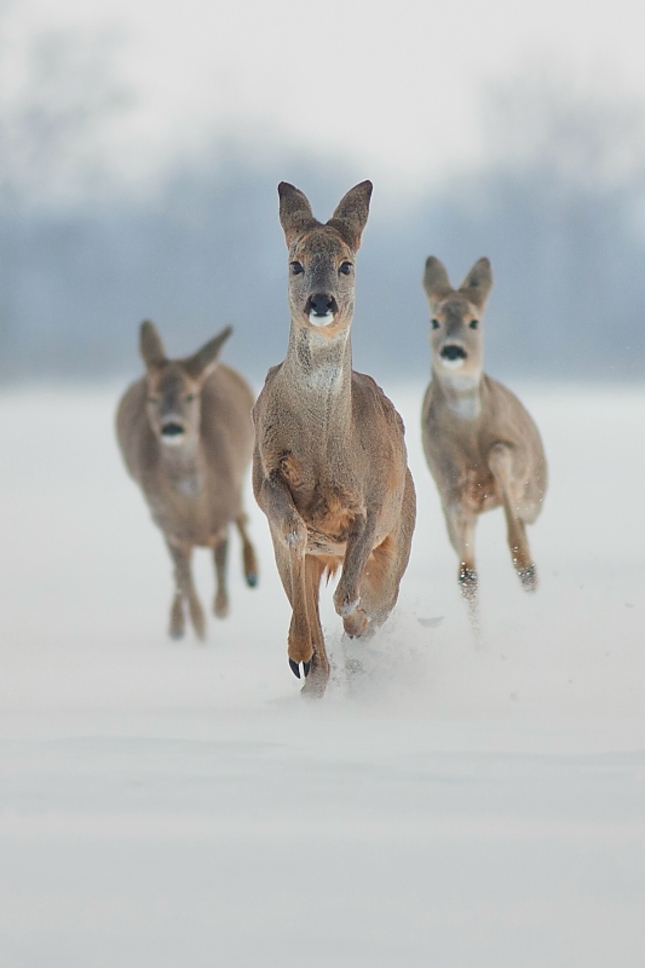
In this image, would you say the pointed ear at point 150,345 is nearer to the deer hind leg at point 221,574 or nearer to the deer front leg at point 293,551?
the deer hind leg at point 221,574

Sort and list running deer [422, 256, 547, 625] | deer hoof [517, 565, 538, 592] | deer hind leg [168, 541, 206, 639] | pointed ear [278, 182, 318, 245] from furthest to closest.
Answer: deer hind leg [168, 541, 206, 639]
running deer [422, 256, 547, 625]
deer hoof [517, 565, 538, 592]
pointed ear [278, 182, 318, 245]

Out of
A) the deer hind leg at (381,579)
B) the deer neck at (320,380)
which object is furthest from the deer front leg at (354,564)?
the deer hind leg at (381,579)

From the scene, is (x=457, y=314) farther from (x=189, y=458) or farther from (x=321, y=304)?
(x=321, y=304)

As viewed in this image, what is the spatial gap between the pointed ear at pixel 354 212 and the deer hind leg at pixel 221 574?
155 inches

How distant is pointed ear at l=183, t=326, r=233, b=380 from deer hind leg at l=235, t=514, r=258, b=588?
971 millimetres

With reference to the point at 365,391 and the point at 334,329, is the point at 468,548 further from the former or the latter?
the point at 334,329

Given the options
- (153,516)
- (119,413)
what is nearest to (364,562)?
(153,516)

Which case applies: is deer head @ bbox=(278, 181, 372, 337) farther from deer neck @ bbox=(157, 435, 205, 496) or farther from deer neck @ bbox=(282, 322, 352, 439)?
deer neck @ bbox=(157, 435, 205, 496)

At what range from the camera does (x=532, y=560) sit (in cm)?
833

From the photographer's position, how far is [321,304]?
5.49 m

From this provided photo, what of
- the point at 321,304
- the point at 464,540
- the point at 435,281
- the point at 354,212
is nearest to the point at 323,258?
the point at 321,304

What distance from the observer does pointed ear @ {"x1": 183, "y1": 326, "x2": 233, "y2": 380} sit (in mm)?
9469

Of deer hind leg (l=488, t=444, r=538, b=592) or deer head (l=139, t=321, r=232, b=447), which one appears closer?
deer hind leg (l=488, t=444, r=538, b=592)

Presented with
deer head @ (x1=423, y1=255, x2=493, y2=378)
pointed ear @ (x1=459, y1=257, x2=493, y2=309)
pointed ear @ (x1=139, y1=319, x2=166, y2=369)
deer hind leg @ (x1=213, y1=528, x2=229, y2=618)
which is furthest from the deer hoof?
pointed ear @ (x1=139, y1=319, x2=166, y2=369)
